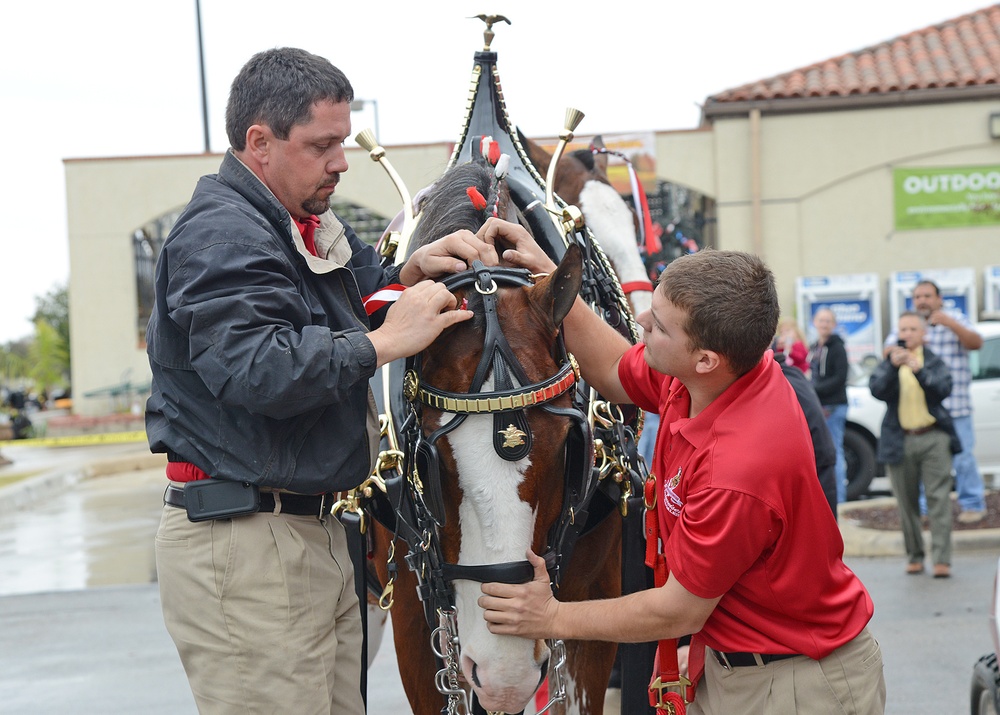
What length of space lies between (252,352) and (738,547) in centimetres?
109

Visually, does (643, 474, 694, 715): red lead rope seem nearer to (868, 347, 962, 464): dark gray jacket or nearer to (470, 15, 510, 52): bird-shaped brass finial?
(470, 15, 510, 52): bird-shaped brass finial

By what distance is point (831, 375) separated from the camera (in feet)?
28.9

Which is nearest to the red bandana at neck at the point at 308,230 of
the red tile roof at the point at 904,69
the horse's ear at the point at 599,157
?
the horse's ear at the point at 599,157

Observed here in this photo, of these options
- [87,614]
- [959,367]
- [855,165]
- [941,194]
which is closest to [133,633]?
[87,614]

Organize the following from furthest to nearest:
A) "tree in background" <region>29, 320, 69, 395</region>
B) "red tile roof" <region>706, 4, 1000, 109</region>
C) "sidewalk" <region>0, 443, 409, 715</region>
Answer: "tree in background" <region>29, 320, 69, 395</region>
"red tile roof" <region>706, 4, 1000, 109</region>
"sidewalk" <region>0, 443, 409, 715</region>

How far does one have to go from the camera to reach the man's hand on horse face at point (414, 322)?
221 centimetres

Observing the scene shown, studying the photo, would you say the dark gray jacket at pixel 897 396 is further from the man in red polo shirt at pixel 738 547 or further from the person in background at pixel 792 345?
the man in red polo shirt at pixel 738 547

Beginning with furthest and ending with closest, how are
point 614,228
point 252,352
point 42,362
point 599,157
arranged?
point 42,362, point 599,157, point 614,228, point 252,352

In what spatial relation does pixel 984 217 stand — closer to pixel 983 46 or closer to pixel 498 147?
pixel 983 46

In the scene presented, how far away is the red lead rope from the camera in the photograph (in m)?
2.34

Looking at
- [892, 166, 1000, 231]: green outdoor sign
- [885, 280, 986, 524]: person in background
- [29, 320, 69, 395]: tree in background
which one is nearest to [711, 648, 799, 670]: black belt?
[885, 280, 986, 524]: person in background

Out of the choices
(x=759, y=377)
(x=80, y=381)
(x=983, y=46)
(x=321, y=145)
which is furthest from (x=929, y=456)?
(x=80, y=381)

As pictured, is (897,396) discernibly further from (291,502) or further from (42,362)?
(42,362)

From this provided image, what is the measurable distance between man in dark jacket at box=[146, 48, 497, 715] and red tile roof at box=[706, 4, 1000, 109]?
1497 centimetres
